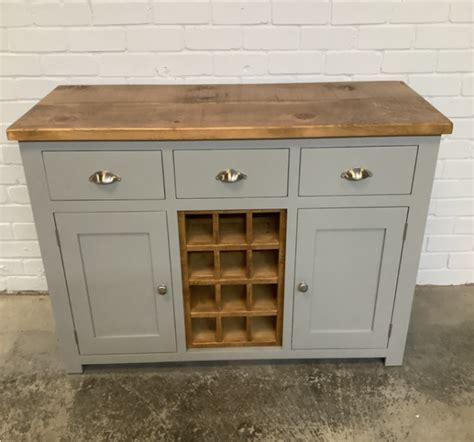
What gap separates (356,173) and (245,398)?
859mm

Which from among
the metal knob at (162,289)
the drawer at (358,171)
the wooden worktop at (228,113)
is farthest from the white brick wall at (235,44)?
the metal knob at (162,289)

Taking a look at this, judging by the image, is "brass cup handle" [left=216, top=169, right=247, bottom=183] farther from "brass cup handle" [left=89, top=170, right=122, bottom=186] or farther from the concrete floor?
the concrete floor

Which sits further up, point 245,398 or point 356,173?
point 356,173

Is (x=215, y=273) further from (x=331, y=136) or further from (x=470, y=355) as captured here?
(x=470, y=355)

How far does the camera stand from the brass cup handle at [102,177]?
4.90 ft

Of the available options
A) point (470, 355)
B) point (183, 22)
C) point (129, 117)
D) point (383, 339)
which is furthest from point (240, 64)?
point (470, 355)

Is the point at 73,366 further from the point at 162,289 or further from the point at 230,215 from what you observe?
the point at 230,215

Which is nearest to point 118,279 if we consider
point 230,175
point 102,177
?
point 102,177

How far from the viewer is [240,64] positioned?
1.89 m

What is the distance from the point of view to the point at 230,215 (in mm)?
1808

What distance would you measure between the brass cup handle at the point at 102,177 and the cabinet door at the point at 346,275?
594 millimetres

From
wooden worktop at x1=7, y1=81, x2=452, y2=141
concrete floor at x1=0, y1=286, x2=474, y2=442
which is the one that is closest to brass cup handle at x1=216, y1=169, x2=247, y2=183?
wooden worktop at x1=7, y1=81, x2=452, y2=141

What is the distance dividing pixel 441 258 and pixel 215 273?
1.15 meters

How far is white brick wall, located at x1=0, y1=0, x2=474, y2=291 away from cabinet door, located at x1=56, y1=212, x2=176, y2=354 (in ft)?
2.07
